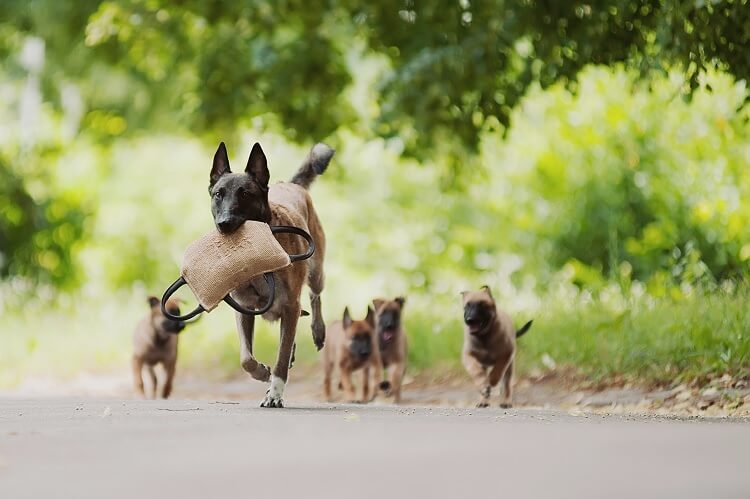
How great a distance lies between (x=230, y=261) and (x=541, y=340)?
631 centimetres

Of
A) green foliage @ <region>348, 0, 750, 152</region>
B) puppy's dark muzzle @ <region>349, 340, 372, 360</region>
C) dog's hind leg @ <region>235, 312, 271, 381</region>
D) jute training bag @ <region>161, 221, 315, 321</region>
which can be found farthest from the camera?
puppy's dark muzzle @ <region>349, 340, 372, 360</region>

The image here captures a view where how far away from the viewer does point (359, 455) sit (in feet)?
18.9

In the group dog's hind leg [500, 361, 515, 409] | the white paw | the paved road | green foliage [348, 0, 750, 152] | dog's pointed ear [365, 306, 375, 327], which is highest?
green foliage [348, 0, 750, 152]

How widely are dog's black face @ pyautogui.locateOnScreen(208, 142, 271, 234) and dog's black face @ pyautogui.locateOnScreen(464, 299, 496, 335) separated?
3347 millimetres

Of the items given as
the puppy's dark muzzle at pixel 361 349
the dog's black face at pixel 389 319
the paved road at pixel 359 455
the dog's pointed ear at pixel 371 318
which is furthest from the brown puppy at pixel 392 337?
the paved road at pixel 359 455

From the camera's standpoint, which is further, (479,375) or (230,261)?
(479,375)

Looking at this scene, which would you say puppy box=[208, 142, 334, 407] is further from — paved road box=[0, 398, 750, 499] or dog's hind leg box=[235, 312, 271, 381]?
paved road box=[0, 398, 750, 499]

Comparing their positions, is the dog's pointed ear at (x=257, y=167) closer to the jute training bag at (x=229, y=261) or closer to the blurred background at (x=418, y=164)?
the jute training bag at (x=229, y=261)

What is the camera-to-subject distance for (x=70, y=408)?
8.41 metres

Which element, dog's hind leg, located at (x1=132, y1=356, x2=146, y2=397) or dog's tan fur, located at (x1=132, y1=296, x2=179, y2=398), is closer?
dog's hind leg, located at (x1=132, y1=356, x2=146, y2=397)

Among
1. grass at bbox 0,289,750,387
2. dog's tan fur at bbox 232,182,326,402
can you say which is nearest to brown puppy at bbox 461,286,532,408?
grass at bbox 0,289,750,387

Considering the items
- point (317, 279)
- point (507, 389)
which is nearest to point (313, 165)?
point (317, 279)

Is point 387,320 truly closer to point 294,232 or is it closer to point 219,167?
point 294,232

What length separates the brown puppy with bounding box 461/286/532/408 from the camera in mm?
11281
